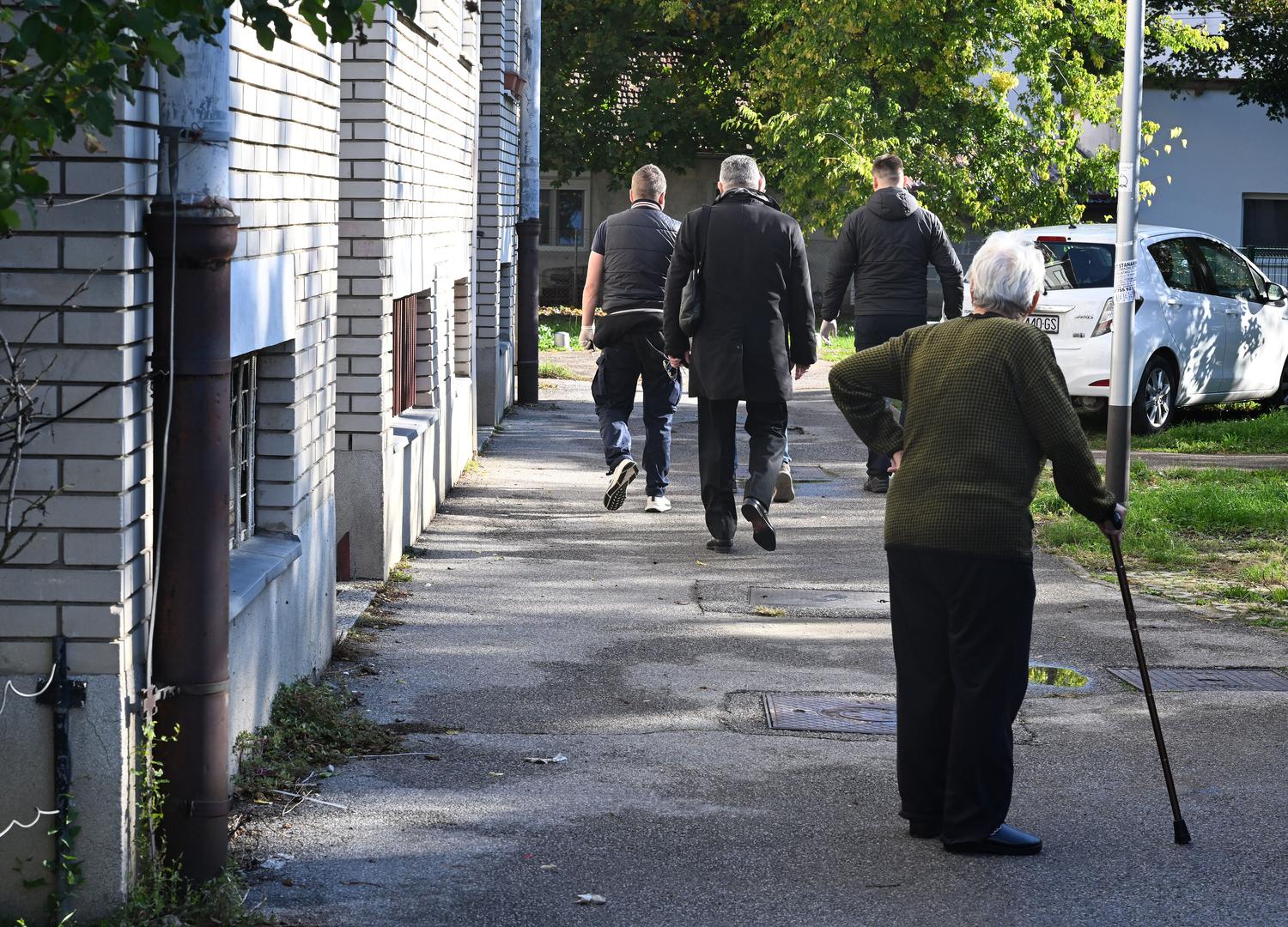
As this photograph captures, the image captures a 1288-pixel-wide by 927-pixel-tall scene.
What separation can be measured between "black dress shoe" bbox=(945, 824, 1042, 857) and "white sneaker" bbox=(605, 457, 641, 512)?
5.97 m

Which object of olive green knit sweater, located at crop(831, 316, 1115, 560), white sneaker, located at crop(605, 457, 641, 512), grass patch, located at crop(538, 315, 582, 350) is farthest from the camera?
grass patch, located at crop(538, 315, 582, 350)

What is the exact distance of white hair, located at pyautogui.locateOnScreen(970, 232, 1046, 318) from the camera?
16.3 feet

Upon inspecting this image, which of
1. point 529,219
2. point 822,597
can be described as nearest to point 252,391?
point 822,597

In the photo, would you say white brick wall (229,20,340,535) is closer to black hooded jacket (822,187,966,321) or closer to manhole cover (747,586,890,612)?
manhole cover (747,586,890,612)

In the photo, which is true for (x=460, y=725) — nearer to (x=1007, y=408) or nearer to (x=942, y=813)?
(x=942, y=813)

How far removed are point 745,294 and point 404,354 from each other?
7.17 feet

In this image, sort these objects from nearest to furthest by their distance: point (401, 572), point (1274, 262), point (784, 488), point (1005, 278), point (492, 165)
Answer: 1. point (1005, 278)
2. point (401, 572)
3. point (784, 488)
4. point (492, 165)
5. point (1274, 262)

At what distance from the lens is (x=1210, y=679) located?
7.06 metres

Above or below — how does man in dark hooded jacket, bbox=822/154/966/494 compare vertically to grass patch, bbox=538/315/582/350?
above

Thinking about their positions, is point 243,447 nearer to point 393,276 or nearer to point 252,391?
point 252,391

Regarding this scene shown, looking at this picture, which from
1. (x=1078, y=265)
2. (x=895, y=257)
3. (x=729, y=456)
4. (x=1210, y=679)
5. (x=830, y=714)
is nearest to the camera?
(x=830, y=714)

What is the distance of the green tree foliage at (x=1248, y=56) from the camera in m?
31.1

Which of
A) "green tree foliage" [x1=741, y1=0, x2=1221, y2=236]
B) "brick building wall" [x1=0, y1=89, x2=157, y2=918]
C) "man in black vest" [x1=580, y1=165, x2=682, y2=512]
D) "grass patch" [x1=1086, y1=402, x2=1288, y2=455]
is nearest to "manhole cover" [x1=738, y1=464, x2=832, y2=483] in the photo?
"man in black vest" [x1=580, y1=165, x2=682, y2=512]

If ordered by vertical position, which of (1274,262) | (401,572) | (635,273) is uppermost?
(1274,262)
